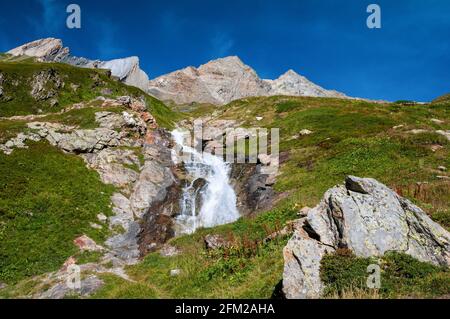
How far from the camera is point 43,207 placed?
31453 millimetres

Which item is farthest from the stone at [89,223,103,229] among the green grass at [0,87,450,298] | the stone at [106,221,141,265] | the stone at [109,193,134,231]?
the stone at [106,221,141,265]

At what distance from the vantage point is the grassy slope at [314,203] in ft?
52.7

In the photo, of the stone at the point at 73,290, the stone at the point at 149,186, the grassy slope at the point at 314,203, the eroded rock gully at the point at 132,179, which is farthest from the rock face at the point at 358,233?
the stone at the point at 149,186

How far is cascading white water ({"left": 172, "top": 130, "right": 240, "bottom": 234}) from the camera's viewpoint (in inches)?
1512

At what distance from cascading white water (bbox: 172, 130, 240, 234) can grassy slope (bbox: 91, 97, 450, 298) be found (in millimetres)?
7202

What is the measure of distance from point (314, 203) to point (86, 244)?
20.1 metres

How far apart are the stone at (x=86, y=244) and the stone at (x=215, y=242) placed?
32.3 feet

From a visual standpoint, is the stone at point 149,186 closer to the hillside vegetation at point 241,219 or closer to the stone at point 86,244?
the hillside vegetation at point 241,219

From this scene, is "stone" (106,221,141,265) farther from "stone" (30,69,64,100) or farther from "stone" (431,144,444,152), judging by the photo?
"stone" (30,69,64,100)

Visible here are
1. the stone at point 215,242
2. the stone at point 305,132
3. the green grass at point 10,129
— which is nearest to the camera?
the stone at point 215,242

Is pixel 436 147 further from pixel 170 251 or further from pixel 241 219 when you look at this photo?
pixel 170 251
